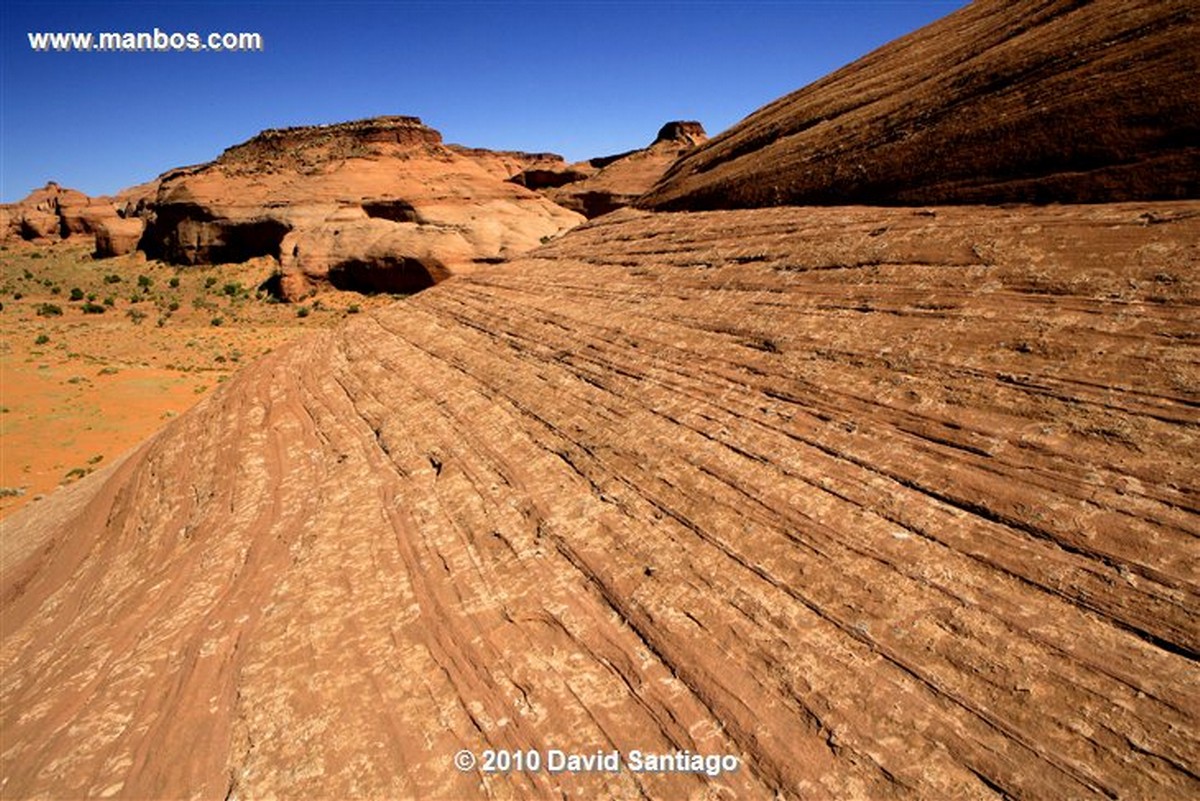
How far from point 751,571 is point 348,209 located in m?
33.6

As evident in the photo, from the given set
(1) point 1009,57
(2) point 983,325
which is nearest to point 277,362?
(2) point 983,325

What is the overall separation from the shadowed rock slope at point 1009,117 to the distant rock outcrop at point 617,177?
75.8ft

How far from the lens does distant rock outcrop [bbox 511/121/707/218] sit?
3819 cm

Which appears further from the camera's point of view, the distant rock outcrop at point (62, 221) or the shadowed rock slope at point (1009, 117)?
the distant rock outcrop at point (62, 221)

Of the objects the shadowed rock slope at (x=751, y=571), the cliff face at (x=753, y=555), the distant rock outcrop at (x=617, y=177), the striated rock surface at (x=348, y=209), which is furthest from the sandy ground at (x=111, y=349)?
the distant rock outcrop at (x=617, y=177)

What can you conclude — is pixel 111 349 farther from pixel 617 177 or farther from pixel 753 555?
Answer: pixel 617 177

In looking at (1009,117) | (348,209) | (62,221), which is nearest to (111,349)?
(348,209)

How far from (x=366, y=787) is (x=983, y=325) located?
3836 millimetres

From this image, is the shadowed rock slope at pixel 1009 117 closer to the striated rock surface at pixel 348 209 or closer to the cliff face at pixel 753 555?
the cliff face at pixel 753 555

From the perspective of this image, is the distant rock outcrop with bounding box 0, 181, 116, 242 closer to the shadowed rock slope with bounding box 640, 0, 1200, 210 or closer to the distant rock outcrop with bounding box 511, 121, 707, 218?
the distant rock outcrop with bounding box 511, 121, 707, 218

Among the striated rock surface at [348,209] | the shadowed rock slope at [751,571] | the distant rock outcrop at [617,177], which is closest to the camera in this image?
the shadowed rock slope at [751,571]

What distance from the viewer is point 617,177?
41.1 metres

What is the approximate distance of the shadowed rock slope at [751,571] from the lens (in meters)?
2.15

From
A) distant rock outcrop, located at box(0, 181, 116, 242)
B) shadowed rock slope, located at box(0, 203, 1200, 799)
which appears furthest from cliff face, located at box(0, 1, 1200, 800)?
distant rock outcrop, located at box(0, 181, 116, 242)
